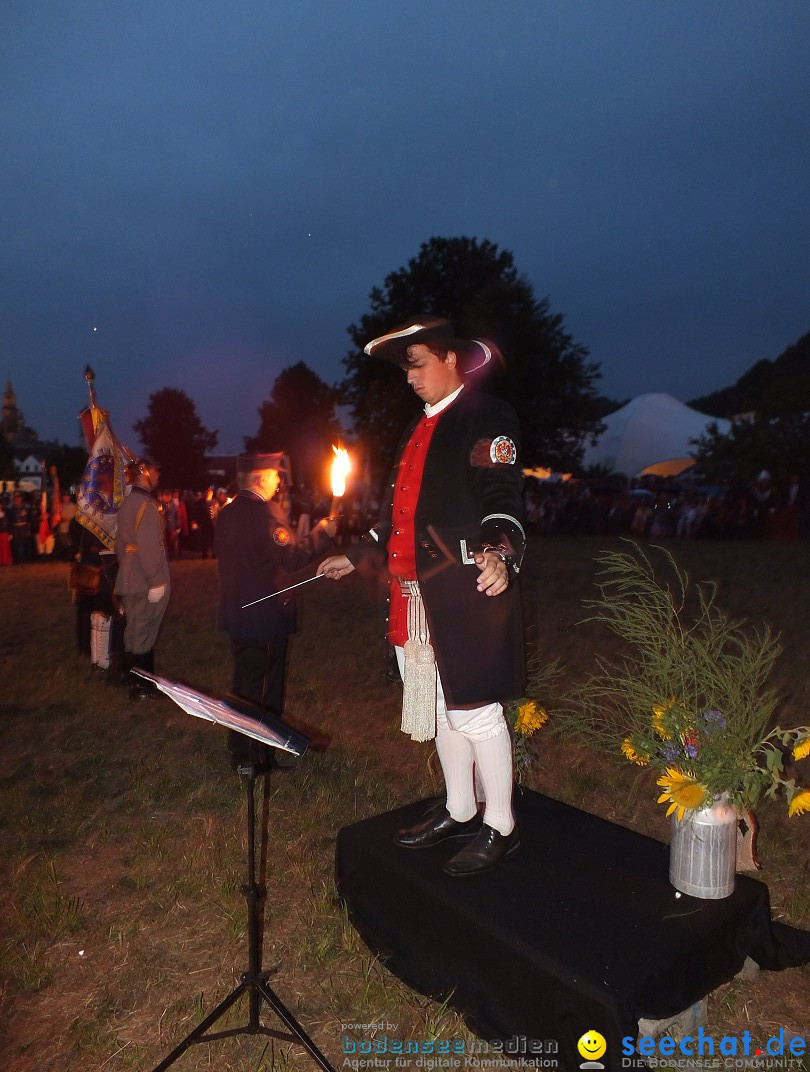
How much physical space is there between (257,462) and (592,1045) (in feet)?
12.7

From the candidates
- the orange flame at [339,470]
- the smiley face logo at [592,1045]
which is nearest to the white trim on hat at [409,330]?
the orange flame at [339,470]

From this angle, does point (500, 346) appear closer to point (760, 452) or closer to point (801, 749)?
point (760, 452)

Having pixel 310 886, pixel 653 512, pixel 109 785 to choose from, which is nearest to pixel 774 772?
pixel 310 886

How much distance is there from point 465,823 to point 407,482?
1.66 m

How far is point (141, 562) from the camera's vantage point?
6.84m

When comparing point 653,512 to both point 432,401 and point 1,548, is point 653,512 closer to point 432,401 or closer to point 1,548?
point 1,548

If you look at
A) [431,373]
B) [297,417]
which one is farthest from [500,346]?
[297,417]

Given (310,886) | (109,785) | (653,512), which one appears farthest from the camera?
(653,512)

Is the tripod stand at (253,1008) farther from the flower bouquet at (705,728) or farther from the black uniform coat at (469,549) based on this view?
the flower bouquet at (705,728)

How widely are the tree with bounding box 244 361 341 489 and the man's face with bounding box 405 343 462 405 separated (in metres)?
65.2

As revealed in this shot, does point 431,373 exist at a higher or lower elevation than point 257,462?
higher

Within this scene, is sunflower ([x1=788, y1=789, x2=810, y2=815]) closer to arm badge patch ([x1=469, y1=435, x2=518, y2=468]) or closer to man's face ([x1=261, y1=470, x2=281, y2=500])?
arm badge patch ([x1=469, y1=435, x2=518, y2=468])

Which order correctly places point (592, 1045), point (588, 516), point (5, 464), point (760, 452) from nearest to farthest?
1. point (592, 1045)
2. point (588, 516)
3. point (760, 452)
4. point (5, 464)

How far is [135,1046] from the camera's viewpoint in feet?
9.51
